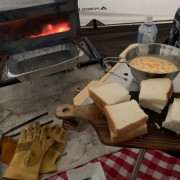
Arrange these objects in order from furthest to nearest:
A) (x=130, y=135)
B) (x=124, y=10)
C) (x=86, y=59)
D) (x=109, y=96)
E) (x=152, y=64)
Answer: (x=124, y=10) < (x=86, y=59) < (x=152, y=64) < (x=109, y=96) < (x=130, y=135)

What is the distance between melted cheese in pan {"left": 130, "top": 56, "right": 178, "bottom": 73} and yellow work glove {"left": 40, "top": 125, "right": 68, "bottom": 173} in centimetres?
51

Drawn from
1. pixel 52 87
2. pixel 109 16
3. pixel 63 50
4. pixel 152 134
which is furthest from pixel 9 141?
pixel 109 16

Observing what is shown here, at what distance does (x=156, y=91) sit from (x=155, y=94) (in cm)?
2

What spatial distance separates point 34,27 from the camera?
4.18 feet

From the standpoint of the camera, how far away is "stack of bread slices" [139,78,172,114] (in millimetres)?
733

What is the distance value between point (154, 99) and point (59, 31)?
77 centimetres

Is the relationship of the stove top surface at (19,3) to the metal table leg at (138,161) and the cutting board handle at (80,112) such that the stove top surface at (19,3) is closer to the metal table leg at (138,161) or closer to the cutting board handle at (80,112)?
the cutting board handle at (80,112)

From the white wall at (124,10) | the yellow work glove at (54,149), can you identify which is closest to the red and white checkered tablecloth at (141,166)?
the yellow work glove at (54,149)

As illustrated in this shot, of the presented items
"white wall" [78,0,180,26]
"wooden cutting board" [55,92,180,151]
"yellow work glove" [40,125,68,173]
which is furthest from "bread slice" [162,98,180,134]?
"white wall" [78,0,180,26]

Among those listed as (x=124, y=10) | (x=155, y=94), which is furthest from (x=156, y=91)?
(x=124, y=10)

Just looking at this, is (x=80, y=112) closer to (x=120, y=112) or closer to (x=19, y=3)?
(x=120, y=112)

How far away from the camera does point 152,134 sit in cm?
69

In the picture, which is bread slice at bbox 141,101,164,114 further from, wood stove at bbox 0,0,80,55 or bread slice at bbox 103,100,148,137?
wood stove at bbox 0,0,80,55

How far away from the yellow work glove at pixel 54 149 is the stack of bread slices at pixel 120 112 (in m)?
0.43
